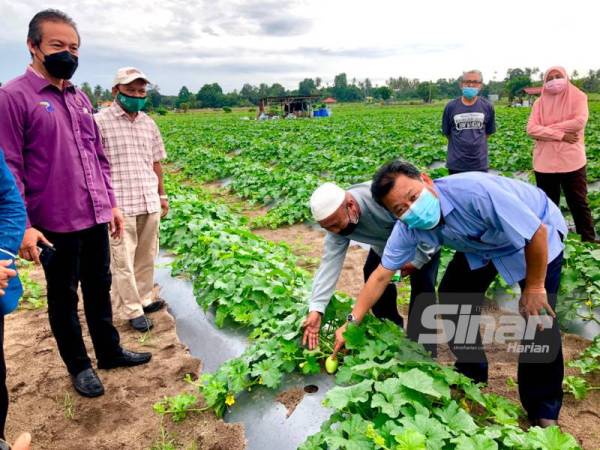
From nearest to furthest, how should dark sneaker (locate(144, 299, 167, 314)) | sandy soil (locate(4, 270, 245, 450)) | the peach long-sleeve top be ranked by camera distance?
1. sandy soil (locate(4, 270, 245, 450))
2. dark sneaker (locate(144, 299, 167, 314))
3. the peach long-sleeve top

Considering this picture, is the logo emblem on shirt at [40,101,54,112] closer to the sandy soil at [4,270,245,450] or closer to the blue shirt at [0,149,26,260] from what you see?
the blue shirt at [0,149,26,260]

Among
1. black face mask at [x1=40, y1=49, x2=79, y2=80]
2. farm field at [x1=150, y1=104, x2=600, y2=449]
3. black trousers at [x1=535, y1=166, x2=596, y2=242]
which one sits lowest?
farm field at [x1=150, y1=104, x2=600, y2=449]

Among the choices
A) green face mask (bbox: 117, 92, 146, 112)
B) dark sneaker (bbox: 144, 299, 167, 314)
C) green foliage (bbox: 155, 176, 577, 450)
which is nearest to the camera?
green foliage (bbox: 155, 176, 577, 450)

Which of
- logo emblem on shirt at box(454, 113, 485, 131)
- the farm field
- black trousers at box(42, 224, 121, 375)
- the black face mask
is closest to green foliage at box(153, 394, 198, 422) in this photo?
the farm field

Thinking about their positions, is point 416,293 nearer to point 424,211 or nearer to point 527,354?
point 527,354

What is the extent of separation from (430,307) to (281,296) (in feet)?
3.73

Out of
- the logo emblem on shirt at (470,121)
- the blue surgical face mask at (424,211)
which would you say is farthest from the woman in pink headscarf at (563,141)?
the blue surgical face mask at (424,211)

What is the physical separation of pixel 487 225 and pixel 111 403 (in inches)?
106

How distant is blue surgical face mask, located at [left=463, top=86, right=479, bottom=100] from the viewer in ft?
18.3

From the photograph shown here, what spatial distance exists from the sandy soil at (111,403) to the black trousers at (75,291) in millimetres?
259

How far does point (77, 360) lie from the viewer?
3.23 m

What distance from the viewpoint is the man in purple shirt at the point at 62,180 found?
8.61ft

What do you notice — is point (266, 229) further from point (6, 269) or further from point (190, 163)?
point (190, 163)

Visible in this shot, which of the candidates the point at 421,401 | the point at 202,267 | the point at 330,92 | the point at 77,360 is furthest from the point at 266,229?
the point at 330,92
